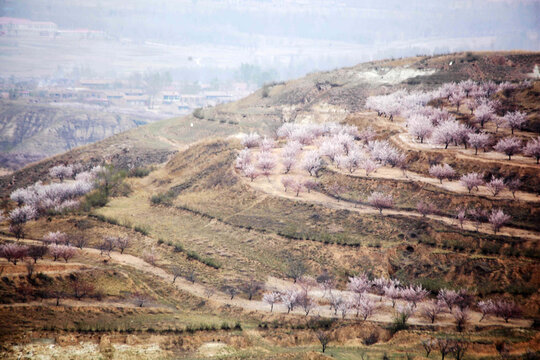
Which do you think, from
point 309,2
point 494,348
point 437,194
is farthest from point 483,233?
point 309,2

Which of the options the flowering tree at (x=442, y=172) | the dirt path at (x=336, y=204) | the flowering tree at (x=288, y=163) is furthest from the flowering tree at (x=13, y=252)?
the flowering tree at (x=442, y=172)

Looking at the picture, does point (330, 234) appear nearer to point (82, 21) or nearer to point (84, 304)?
point (84, 304)

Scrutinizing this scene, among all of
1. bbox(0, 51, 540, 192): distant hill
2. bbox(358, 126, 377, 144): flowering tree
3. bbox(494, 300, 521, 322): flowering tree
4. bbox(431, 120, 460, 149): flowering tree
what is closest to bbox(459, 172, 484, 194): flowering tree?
bbox(431, 120, 460, 149): flowering tree

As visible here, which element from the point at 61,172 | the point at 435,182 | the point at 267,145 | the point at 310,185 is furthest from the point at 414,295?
the point at 61,172

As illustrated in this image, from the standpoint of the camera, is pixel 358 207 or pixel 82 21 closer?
pixel 358 207

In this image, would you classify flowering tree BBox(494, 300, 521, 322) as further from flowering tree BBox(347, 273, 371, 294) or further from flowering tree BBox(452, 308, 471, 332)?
flowering tree BBox(347, 273, 371, 294)

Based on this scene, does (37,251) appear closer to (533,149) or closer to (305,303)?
(305,303)
